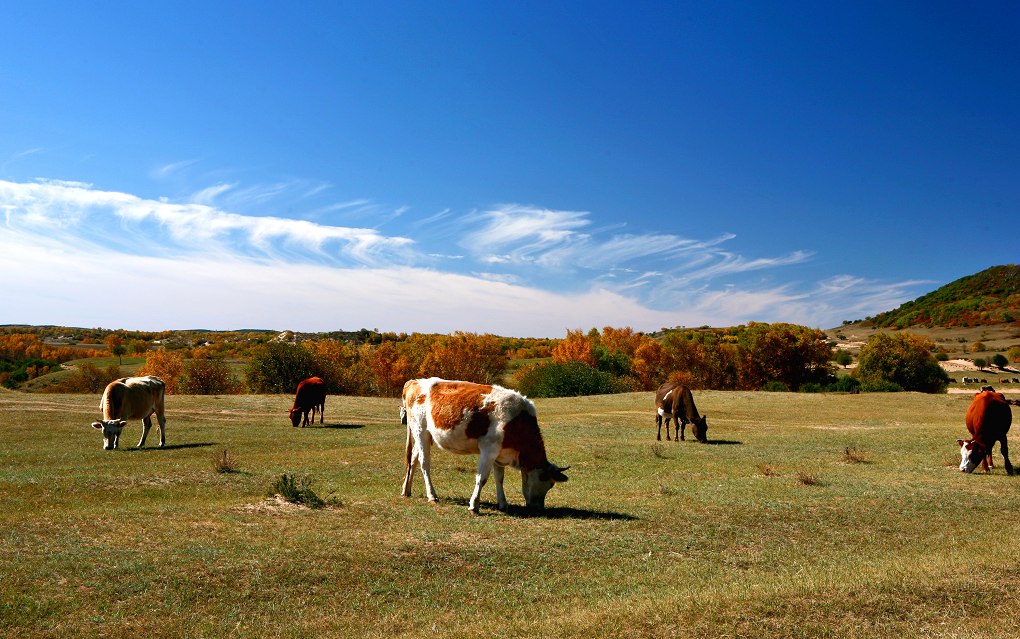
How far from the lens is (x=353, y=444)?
85.6 feet

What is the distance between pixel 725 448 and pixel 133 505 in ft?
65.2

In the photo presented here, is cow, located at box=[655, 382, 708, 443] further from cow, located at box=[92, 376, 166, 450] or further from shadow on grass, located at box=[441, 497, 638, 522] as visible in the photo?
cow, located at box=[92, 376, 166, 450]

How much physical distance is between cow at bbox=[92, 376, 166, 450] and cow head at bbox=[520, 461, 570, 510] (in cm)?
1626

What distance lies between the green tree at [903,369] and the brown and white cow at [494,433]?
198 feet

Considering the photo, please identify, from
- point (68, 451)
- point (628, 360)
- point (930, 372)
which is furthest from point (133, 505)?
point (628, 360)

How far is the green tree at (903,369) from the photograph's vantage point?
6519 centimetres

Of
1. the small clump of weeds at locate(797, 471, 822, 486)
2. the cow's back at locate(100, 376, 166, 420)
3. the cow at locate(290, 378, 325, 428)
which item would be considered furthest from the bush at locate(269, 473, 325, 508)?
the cow at locate(290, 378, 325, 428)

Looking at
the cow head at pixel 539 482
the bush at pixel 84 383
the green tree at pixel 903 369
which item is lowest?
the bush at pixel 84 383

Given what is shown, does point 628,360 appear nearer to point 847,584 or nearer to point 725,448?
point 725,448

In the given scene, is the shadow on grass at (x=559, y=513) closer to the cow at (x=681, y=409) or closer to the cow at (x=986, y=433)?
the cow at (x=986, y=433)

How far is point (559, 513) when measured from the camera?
43.9ft

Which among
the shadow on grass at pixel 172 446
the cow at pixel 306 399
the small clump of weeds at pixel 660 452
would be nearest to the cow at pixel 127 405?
the shadow on grass at pixel 172 446

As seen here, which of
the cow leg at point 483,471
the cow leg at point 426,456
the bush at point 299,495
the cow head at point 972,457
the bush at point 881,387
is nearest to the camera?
the cow leg at point 483,471

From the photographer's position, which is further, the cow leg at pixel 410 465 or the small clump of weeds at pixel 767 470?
the small clump of weeds at pixel 767 470
